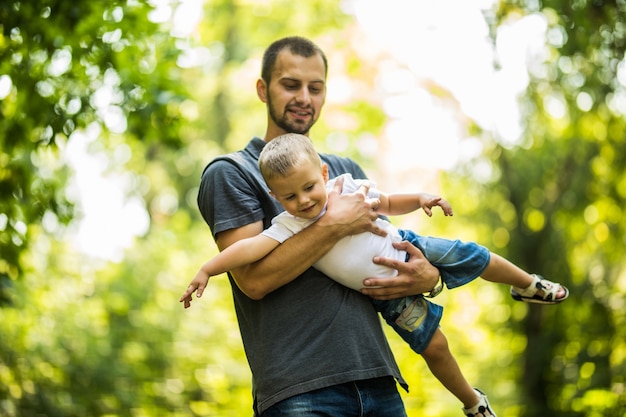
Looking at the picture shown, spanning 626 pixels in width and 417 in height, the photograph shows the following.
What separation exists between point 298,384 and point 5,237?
9.99ft

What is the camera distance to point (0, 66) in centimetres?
420

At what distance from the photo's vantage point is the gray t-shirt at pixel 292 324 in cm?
207

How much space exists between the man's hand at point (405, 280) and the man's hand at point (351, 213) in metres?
0.10

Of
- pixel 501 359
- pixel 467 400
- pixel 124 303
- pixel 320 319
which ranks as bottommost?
pixel 501 359

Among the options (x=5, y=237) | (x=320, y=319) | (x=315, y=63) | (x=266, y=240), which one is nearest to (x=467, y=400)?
(x=320, y=319)

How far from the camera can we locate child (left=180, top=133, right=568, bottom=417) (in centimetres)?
210

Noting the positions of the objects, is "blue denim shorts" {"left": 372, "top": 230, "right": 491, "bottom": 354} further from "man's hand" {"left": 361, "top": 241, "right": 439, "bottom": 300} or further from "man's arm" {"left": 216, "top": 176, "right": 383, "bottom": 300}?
"man's arm" {"left": 216, "top": 176, "right": 383, "bottom": 300}

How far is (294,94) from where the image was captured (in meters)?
2.44

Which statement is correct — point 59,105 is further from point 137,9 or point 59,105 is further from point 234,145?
point 234,145

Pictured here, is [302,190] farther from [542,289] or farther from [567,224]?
[567,224]

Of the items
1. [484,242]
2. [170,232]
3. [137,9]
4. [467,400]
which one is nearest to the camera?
[467,400]

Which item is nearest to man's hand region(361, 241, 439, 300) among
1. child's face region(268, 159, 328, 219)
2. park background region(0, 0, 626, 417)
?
child's face region(268, 159, 328, 219)

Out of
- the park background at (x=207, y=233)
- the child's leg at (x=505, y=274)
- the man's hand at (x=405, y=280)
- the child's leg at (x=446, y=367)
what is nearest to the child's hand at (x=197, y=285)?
the man's hand at (x=405, y=280)

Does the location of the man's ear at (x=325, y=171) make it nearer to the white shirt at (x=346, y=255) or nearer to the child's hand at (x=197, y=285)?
the white shirt at (x=346, y=255)
